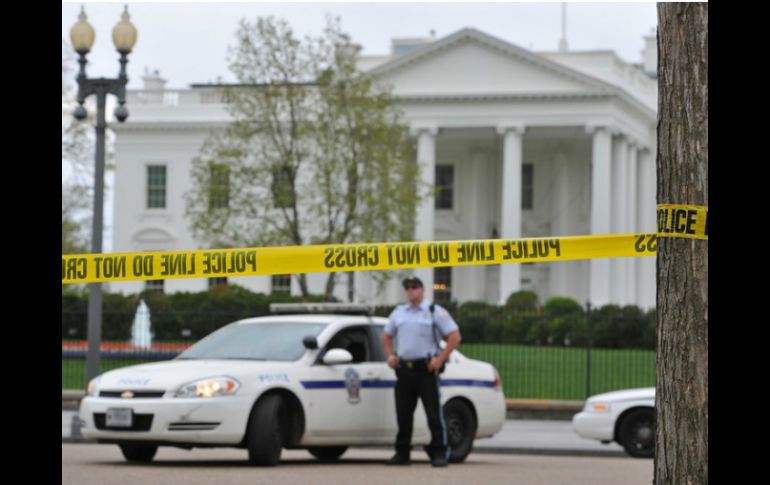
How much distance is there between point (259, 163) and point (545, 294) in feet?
103

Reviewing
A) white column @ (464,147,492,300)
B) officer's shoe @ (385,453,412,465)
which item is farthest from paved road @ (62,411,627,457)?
white column @ (464,147,492,300)

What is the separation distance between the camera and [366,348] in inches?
559

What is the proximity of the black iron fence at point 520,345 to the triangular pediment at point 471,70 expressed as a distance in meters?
32.0

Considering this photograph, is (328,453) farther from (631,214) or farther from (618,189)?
(631,214)

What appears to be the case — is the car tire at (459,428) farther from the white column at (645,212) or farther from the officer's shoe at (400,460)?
the white column at (645,212)

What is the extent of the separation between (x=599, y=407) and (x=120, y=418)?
253 inches

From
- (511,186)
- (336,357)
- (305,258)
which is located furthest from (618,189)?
(305,258)

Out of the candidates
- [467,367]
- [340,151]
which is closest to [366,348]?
[467,367]

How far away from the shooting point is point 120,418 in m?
12.6

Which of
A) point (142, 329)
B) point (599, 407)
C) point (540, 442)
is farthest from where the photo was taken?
point (142, 329)

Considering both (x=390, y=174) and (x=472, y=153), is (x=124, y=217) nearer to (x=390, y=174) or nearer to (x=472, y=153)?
(x=472, y=153)

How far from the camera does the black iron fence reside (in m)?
27.3
